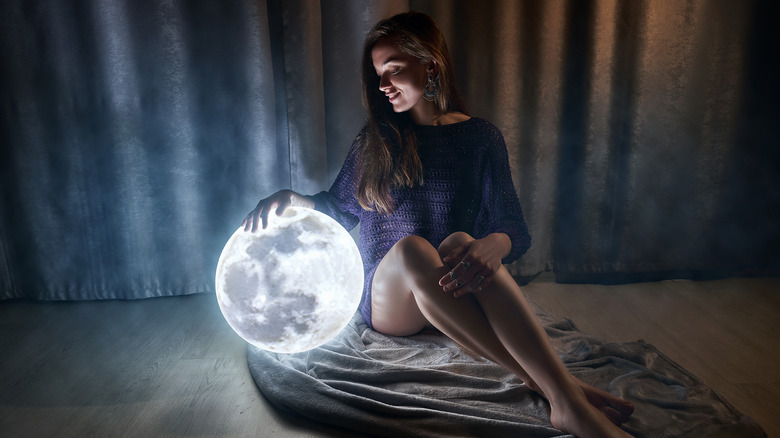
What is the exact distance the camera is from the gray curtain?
2.19 m

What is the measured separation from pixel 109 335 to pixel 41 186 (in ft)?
2.36

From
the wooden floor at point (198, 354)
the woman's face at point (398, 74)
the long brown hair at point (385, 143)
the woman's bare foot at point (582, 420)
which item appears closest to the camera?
the woman's bare foot at point (582, 420)

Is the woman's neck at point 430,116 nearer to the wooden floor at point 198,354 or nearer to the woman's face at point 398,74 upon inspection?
the woman's face at point 398,74

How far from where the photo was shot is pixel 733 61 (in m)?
2.41

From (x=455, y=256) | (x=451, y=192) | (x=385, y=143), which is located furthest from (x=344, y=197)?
(x=455, y=256)

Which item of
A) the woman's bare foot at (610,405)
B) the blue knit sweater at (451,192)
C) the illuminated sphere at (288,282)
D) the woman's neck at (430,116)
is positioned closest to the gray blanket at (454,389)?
the woman's bare foot at (610,405)

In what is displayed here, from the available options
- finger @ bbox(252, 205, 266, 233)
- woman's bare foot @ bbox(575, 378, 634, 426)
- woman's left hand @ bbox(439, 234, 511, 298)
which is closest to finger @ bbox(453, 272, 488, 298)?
woman's left hand @ bbox(439, 234, 511, 298)

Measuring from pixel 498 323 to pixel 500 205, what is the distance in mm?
452

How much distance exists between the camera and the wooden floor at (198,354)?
1.52 m

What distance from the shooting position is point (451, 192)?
182 centimetres

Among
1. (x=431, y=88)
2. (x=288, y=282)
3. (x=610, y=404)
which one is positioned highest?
(x=431, y=88)

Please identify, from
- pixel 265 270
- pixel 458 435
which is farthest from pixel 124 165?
pixel 458 435

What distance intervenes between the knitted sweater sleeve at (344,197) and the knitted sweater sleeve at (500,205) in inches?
17.3

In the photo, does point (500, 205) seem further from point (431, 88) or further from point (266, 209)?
point (266, 209)
